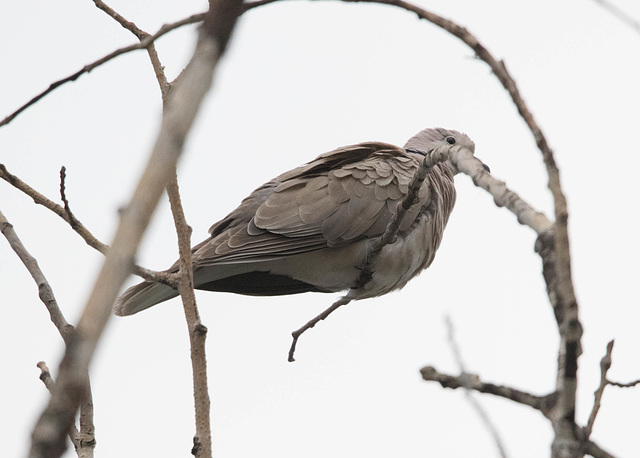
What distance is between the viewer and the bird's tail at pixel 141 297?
14.0ft

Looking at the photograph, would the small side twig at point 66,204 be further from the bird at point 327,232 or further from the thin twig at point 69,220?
the bird at point 327,232

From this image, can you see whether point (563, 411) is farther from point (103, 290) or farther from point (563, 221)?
point (103, 290)

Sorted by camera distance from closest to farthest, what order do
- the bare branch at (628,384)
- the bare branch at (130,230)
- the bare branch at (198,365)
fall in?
the bare branch at (130,230) < the bare branch at (628,384) < the bare branch at (198,365)


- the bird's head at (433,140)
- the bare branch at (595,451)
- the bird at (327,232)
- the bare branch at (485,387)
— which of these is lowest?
the bare branch at (595,451)

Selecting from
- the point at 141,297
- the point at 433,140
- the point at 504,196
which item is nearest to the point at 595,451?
the point at 504,196

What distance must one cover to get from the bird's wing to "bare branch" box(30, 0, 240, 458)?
3487 mm

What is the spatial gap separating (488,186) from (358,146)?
128 inches

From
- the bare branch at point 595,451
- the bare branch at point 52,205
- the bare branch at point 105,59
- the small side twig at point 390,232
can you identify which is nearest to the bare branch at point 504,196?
the small side twig at point 390,232

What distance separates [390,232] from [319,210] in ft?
2.96

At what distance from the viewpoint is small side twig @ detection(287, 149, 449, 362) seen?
2607mm

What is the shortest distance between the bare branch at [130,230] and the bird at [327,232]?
11.4 feet

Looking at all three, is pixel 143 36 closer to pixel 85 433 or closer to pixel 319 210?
pixel 85 433

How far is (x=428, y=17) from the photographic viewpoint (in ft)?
5.36

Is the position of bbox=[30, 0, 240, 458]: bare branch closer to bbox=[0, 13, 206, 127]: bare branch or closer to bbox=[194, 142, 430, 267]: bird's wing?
bbox=[0, 13, 206, 127]: bare branch
